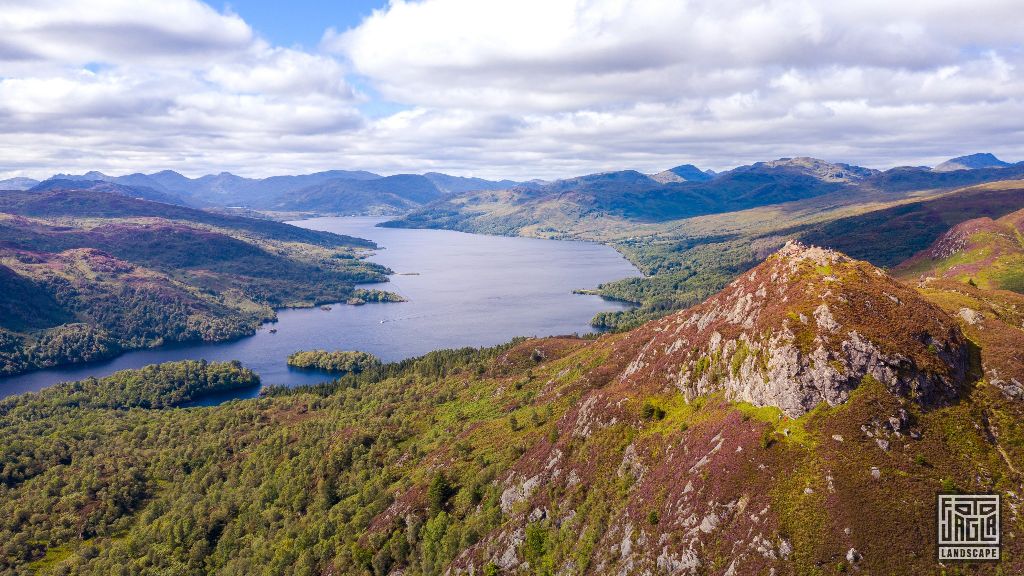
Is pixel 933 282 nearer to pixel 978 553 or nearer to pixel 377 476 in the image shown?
pixel 978 553

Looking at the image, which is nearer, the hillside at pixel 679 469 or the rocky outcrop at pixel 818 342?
the hillside at pixel 679 469

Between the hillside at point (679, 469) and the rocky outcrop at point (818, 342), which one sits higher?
the rocky outcrop at point (818, 342)

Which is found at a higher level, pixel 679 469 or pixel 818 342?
pixel 818 342

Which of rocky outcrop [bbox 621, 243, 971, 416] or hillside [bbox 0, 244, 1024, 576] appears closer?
hillside [bbox 0, 244, 1024, 576]

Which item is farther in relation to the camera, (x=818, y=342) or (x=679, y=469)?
(x=679, y=469)

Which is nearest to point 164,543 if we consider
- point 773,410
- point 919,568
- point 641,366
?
point 641,366

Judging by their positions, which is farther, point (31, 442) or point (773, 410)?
point (31, 442)

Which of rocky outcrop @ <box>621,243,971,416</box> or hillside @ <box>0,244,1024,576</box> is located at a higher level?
rocky outcrop @ <box>621,243,971,416</box>

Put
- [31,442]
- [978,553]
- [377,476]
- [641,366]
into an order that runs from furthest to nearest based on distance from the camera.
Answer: [31,442], [377,476], [641,366], [978,553]
